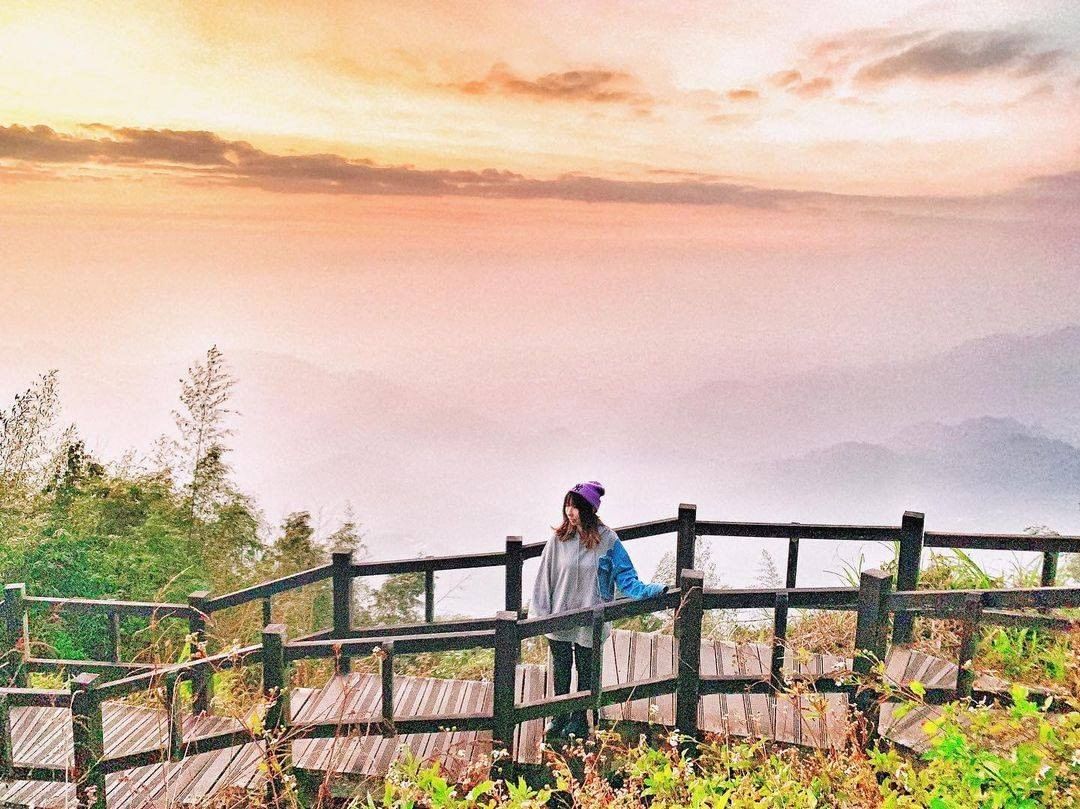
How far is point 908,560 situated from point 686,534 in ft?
4.92

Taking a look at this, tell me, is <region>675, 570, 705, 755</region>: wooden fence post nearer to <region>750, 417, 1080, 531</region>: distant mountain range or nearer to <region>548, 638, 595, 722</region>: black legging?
<region>548, 638, 595, 722</region>: black legging

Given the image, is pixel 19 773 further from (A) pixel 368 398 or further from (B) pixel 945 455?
(B) pixel 945 455

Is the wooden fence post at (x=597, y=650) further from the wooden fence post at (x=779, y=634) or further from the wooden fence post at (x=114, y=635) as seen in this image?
the wooden fence post at (x=114, y=635)

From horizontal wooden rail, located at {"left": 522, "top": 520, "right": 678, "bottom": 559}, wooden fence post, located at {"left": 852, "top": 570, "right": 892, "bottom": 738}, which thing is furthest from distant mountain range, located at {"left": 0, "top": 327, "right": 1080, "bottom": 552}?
wooden fence post, located at {"left": 852, "top": 570, "right": 892, "bottom": 738}

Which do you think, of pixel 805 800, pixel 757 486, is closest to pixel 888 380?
pixel 757 486

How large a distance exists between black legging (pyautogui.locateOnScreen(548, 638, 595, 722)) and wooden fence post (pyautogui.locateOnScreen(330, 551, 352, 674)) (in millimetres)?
1513

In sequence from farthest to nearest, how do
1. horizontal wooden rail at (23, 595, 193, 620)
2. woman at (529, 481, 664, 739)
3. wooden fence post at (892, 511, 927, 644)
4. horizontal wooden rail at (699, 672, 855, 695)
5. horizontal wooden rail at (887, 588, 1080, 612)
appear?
horizontal wooden rail at (23, 595, 193, 620) → wooden fence post at (892, 511, 927, 644) → woman at (529, 481, 664, 739) → horizontal wooden rail at (699, 672, 855, 695) → horizontal wooden rail at (887, 588, 1080, 612)

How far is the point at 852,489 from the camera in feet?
94.9

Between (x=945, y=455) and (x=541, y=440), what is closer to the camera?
(x=945, y=455)

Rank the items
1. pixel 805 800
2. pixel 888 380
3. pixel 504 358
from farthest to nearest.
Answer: pixel 504 358, pixel 888 380, pixel 805 800

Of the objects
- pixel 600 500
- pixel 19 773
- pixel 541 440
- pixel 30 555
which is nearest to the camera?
pixel 19 773

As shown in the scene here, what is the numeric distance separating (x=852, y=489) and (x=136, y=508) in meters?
24.4

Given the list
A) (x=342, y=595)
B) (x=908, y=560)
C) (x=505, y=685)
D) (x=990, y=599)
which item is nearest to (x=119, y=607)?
(x=342, y=595)

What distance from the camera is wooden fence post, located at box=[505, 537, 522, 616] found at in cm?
616
